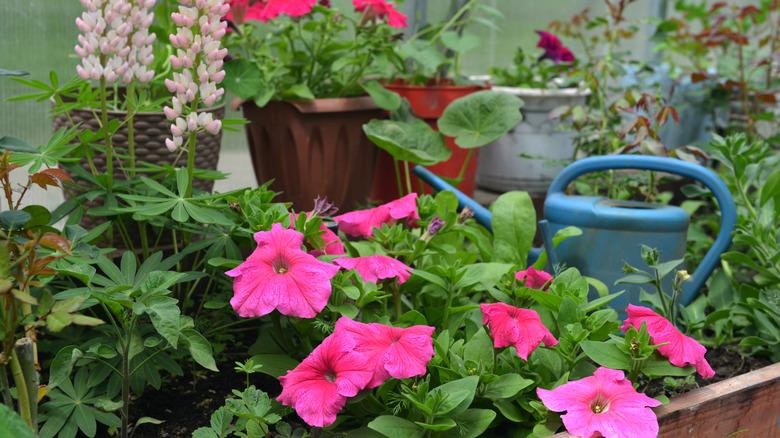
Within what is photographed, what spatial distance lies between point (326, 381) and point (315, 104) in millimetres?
764

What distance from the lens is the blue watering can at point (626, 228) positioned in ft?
4.12

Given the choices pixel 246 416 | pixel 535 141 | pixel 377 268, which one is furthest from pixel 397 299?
pixel 535 141

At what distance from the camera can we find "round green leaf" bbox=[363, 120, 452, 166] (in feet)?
4.94

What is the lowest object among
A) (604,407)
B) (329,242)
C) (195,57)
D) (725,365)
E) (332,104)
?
(725,365)

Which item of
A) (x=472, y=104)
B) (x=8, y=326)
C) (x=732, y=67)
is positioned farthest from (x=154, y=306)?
(x=732, y=67)

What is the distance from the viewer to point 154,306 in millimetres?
870

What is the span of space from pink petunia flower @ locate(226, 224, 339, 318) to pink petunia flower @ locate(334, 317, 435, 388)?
5 cm

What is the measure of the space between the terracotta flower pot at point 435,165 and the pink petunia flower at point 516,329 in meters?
0.81

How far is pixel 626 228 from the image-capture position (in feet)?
4.13

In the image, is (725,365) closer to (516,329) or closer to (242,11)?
(516,329)

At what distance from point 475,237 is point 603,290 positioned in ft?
0.73

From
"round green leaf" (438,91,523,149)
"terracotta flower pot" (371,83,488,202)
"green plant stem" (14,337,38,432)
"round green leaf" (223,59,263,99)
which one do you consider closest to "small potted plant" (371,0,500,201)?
"terracotta flower pot" (371,83,488,202)

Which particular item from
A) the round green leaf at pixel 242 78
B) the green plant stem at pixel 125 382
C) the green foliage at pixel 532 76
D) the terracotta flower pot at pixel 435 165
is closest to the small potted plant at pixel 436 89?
the terracotta flower pot at pixel 435 165

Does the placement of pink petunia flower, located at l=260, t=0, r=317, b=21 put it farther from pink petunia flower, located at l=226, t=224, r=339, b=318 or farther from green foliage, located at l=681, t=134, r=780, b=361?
green foliage, located at l=681, t=134, r=780, b=361
